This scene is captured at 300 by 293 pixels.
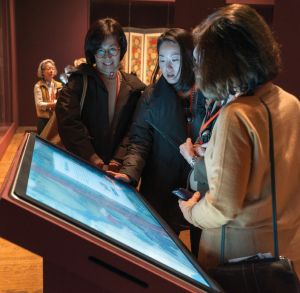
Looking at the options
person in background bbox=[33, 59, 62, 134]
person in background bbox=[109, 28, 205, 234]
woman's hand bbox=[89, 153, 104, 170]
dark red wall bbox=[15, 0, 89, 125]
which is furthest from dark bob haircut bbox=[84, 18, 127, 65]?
dark red wall bbox=[15, 0, 89, 125]

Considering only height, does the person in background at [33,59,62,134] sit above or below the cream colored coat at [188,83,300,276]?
below

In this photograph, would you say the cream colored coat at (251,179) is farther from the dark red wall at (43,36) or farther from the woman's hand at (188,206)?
the dark red wall at (43,36)

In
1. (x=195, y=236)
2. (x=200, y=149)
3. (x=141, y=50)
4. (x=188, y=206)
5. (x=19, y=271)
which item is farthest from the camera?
(x=141, y=50)

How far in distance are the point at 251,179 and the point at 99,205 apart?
327 mm

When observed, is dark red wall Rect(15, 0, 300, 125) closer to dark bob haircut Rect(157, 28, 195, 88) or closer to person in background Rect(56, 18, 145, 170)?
person in background Rect(56, 18, 145, 170)

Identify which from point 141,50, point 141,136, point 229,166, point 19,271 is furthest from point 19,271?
point 141,50

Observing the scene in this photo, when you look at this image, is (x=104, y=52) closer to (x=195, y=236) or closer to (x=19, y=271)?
(x=195, y=236)

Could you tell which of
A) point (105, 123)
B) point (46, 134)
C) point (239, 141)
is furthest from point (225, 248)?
point (46, 134)

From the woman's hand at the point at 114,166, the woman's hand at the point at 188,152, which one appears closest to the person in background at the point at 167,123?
the woman's hand at the point at 114,166

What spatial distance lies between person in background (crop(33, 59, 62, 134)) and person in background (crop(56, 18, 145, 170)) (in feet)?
13.7

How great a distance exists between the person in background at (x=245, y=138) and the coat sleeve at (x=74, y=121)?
3.55 feet

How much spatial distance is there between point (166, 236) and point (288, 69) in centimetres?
272

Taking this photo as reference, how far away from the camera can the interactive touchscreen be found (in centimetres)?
79

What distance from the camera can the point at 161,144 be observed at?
196cm
